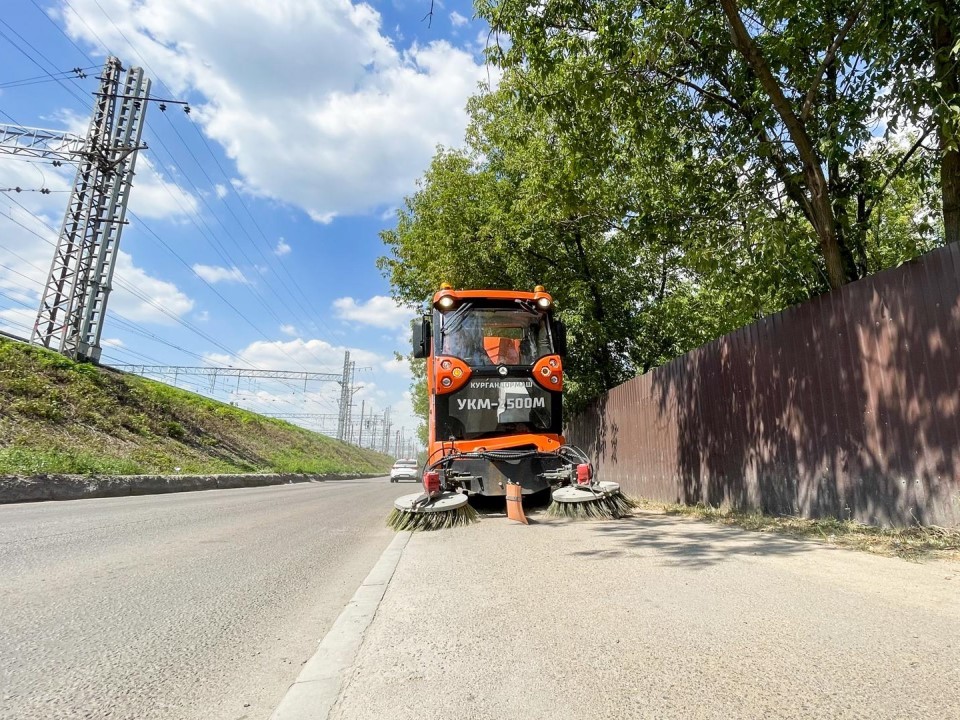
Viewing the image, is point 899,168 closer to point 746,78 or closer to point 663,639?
point 746,78

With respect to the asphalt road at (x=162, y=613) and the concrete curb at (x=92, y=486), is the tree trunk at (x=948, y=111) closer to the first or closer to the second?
the asphalt road at (x=162, y=613)

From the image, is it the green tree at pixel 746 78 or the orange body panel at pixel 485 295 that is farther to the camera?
the orange body panel at pixel 485 295

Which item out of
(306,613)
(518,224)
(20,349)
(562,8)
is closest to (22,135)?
(20,349)

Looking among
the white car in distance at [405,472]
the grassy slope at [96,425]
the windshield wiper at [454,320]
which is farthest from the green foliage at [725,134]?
the white car in distance at [405,472]

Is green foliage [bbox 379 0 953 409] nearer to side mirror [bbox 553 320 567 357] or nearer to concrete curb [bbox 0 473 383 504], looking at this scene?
side mirror [bbox 553 320 567 357]

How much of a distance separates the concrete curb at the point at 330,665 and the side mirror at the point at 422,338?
174 inches

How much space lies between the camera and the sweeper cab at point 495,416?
6.92 m

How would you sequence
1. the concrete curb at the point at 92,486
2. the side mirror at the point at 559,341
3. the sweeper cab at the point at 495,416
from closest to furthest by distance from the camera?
the sweeper cab at the point at 495,416
the side mirror at the point at 559,341
the concrete curb at the point at 92,486

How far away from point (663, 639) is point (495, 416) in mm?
5157

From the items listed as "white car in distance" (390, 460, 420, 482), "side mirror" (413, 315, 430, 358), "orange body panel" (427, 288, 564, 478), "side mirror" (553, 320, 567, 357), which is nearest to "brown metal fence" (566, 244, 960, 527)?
"side mirror" (553, 320, 567, 357)

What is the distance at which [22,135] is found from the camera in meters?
20.8

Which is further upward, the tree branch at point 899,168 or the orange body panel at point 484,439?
the tree branch at point 899,168

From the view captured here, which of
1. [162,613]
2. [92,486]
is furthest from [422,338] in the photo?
[92,486]

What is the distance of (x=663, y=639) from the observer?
2666 mm
